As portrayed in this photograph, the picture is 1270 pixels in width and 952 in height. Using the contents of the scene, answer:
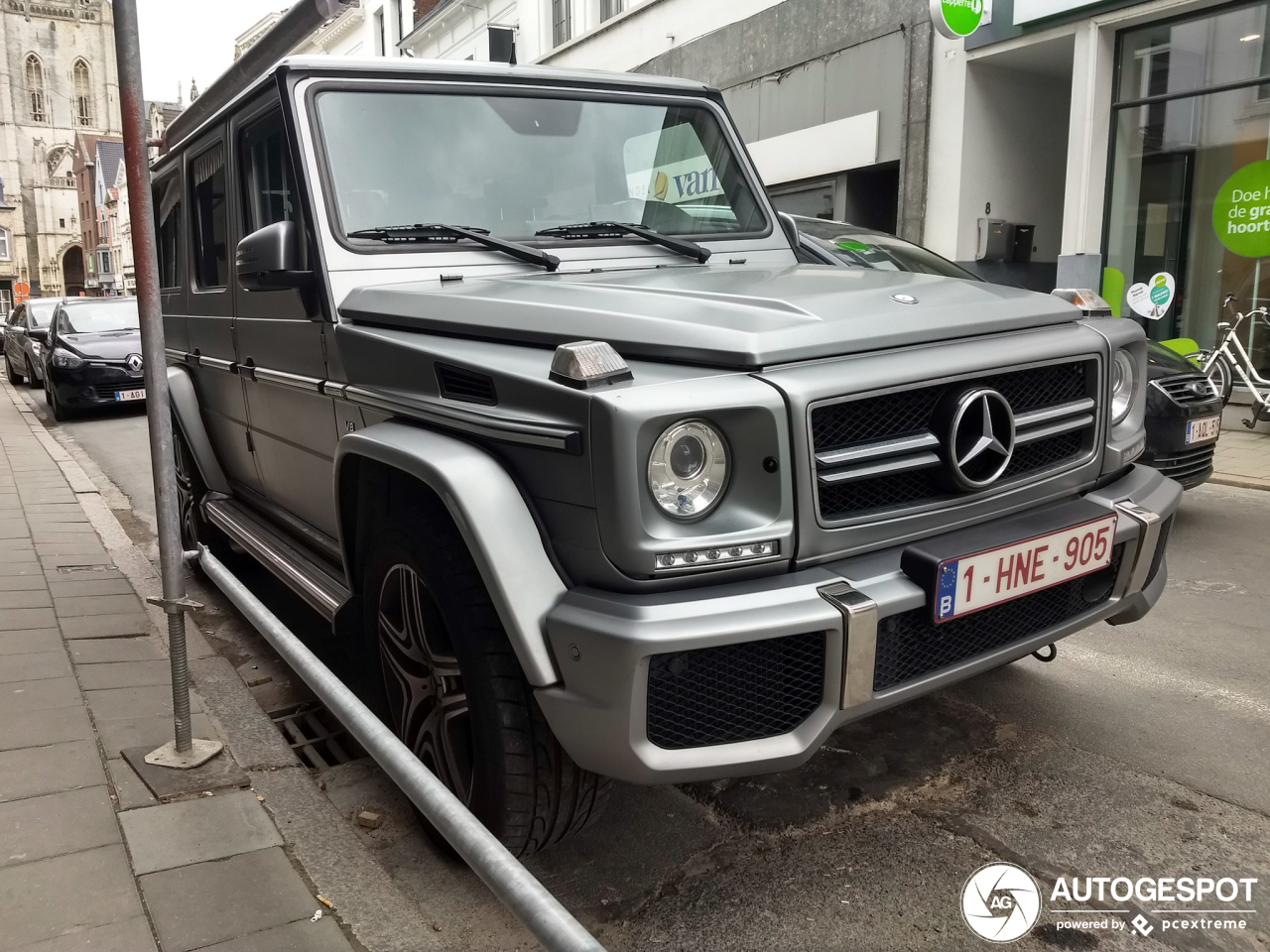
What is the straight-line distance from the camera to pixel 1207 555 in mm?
5316

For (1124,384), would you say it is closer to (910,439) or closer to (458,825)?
(910,439)

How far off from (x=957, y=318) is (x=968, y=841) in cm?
129

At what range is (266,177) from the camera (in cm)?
354

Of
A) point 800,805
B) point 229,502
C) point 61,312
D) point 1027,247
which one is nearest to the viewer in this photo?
point 800,805

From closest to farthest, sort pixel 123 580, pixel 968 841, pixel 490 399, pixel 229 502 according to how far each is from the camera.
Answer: pixel 490 399, pixel 968 841, pixel 229 502, pixel 123 580

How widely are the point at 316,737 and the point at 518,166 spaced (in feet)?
6.61

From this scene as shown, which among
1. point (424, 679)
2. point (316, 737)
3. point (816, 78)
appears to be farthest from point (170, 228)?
point (816, 78)

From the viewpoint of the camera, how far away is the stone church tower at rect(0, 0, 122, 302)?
271ft

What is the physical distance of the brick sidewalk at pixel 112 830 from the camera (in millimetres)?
2164

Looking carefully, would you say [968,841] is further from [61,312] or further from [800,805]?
[61,312]

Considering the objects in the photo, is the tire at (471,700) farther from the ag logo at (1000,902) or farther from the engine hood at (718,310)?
the ag logo at (1000,902)

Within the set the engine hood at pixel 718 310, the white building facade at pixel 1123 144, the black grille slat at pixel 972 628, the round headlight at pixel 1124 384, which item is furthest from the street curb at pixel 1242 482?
the black grille slat at pixel 972 628

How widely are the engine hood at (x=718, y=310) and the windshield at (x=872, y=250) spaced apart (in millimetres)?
3974

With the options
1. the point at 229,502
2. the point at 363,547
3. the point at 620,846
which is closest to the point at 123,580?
the point at 229,502
